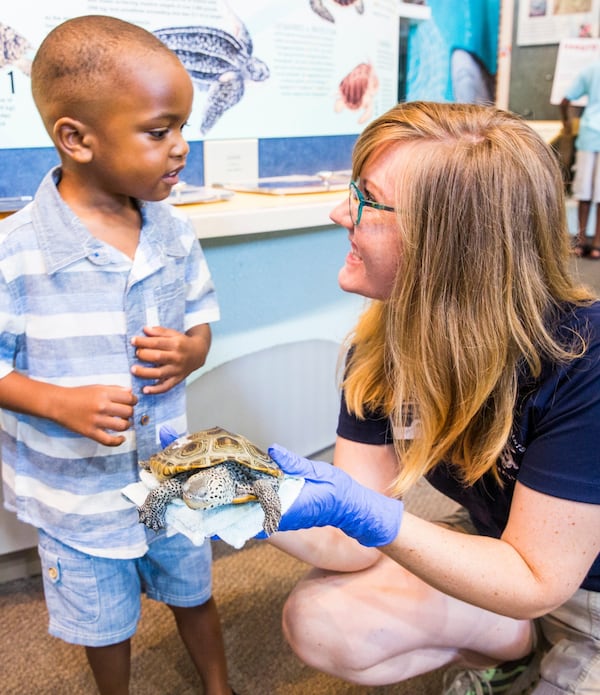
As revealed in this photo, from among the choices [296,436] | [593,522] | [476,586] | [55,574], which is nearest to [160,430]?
[55,574]

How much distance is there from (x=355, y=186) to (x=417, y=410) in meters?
0.33

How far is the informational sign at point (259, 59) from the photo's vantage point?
4.37ft

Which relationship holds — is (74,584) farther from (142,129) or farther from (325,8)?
(325,8)

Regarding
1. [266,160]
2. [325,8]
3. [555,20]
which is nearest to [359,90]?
[325,8]

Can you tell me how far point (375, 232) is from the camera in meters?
0.98

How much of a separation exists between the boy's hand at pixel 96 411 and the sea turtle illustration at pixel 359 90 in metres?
1.22

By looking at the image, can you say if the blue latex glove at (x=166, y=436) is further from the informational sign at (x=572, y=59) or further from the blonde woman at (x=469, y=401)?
the informational sign at (x=572, y=59)

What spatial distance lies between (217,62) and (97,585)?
114 cm

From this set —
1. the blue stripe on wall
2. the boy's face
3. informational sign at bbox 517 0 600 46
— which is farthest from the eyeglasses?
informational sign at bbox 517 0 600 46

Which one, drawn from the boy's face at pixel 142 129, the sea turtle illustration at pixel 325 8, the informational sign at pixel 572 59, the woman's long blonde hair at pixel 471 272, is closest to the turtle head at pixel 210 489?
the woman's long blonde hair at pixel 471 272

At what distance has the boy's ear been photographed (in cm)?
98

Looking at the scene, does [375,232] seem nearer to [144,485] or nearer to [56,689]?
[144,485]

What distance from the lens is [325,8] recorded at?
70.4 inches

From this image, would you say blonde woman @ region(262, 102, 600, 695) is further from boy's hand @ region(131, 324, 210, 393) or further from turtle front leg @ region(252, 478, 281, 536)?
boy's hand @ region(131, 324, 210, 393)
